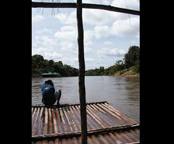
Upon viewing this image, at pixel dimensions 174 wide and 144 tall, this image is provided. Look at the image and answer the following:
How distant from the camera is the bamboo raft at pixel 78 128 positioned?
3.22 metres

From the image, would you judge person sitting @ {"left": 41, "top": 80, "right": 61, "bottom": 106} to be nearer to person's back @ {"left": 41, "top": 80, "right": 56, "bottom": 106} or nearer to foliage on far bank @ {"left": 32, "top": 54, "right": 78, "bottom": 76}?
person's back @ {"left": 41, "top": 80, "right": 56, "bottom": 106}

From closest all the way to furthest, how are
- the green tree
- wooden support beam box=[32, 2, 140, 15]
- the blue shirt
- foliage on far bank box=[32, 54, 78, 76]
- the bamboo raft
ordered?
wooden support beam box=[32, 2, 140, 15], the bamboo raft, the blue shirt, foliage on far bank box=[32, 54, 78, 76], the green tree

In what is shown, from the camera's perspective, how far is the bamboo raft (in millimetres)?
3221

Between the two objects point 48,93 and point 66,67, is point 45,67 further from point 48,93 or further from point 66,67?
point 48,93

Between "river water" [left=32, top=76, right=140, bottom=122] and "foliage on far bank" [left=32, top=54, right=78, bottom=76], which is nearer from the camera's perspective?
"river water" [left=32, top=76, right=140, bottom=122]

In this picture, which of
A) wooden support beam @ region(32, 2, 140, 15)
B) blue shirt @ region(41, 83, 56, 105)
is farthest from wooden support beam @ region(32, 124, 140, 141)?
wooden support beam @ region(32, 2, 140, 15)

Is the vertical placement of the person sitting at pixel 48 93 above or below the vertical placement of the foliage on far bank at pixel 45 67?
A: below

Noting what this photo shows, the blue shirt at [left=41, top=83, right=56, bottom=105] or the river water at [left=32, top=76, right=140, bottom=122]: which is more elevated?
the blue shirt at [left=41, top=83, right=56, bottom=105]

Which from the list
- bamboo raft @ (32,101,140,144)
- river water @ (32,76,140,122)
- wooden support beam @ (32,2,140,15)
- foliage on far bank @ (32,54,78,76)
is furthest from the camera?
foliage on far bank @ (32,54,78,76)

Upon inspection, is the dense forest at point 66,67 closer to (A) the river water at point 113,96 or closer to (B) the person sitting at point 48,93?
(A) the river water at point 113,96

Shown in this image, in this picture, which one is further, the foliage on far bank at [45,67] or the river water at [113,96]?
the foliage on far bank at [45,67]

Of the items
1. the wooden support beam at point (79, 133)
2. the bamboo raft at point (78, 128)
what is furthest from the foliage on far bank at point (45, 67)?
the wooden support beam at point (79, 133)
